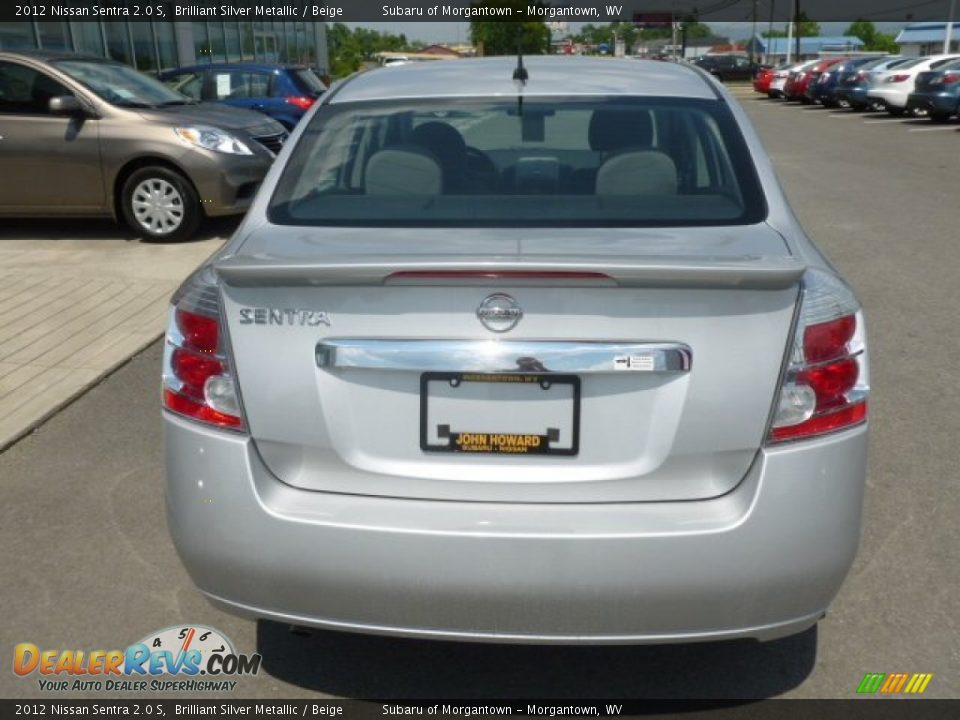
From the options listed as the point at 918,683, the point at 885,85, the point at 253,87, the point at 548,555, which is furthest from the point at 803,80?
the point at 548,555

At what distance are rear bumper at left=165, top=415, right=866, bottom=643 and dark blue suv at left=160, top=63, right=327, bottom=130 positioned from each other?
543 inches

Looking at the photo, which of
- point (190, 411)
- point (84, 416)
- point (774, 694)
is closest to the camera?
point (190, 411)

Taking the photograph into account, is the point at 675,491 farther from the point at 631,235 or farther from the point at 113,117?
the point at 113,117

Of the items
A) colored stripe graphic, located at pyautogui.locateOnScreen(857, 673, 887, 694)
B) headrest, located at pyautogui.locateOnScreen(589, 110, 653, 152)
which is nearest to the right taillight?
colored stripe graphic, located at pyautogui.locateOnScreen(857, 673, 887, 694)

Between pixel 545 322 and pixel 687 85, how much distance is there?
1.65 m

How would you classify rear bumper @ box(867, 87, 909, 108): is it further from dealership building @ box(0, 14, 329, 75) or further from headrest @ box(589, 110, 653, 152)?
headrest @ box(589, 110, 653, 152)

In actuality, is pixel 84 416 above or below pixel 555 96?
below

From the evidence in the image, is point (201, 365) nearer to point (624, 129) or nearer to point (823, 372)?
point (823, 372)

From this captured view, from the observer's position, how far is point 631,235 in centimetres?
272

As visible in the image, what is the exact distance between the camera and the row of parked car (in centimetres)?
2392

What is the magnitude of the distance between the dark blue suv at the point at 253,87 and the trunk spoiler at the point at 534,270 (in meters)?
13.7

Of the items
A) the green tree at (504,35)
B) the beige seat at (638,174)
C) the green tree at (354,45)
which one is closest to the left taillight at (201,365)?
the beige seat at (638,174)

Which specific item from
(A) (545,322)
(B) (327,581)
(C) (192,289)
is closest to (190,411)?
(C) (192,289)

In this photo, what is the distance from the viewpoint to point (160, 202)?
9.78m
